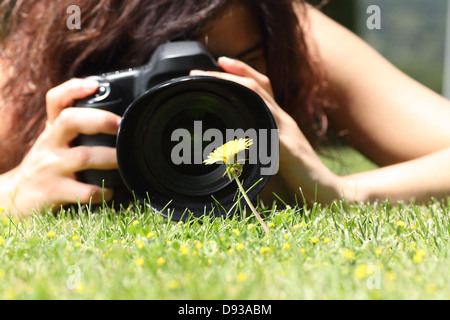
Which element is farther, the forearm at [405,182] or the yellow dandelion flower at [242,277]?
the forearm at [405,182]

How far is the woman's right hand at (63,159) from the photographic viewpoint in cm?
107

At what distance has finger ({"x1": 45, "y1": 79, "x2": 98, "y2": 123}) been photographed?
1.08 metres

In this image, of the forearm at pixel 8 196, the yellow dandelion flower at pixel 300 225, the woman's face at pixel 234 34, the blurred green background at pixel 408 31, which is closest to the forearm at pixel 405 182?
the yellow dandelion flower at pixel 300 225

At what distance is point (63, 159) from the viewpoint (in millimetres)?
1104

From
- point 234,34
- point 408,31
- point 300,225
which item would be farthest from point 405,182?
point 408,31

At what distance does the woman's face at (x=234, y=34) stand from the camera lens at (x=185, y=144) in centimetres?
20

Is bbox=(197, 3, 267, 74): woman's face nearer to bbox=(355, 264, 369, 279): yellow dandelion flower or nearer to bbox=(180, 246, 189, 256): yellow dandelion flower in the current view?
bbox=(180, 246, 189, 256): yellow dandelion flower

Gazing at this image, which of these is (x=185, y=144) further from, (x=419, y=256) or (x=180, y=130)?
(x=419, y=256)

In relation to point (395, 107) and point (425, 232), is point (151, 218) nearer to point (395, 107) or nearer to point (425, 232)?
point (425, 232)

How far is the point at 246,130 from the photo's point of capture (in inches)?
40.8

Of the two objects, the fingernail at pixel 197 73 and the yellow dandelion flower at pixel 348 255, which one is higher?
the fingernail at pixel 197 73

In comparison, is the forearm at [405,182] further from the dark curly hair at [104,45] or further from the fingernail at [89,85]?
the fingernail at [89,85]

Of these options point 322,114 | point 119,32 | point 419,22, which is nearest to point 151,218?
point 119,32

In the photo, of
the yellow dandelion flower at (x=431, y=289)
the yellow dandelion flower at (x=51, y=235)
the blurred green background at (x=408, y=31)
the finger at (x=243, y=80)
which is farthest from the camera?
the blurred green background at (x=408, y=31)
